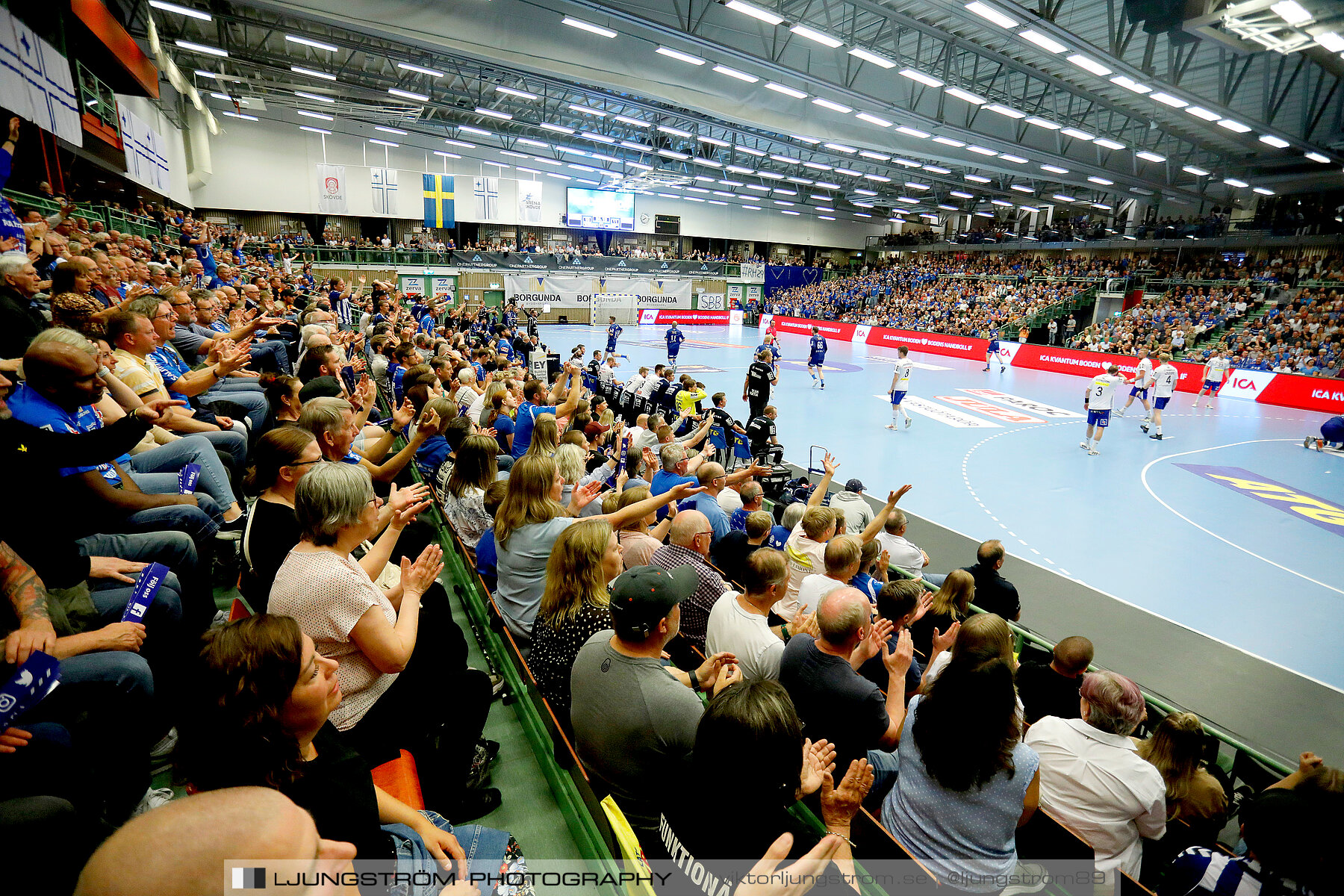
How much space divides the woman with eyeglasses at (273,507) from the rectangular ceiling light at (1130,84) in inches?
604

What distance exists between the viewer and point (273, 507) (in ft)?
7.93

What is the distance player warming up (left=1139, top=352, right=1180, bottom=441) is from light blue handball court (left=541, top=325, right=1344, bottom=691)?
41 cm

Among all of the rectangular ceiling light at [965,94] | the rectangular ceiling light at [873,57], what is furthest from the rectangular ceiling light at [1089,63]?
the rectangular ceiling light at [873,57]

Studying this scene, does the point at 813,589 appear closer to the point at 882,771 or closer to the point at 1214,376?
the point at 882,771

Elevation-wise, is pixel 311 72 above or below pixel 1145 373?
above

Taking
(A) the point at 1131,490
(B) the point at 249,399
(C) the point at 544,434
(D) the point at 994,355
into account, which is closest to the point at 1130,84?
(A) the point at 1131,490

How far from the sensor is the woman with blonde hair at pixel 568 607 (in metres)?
2.40

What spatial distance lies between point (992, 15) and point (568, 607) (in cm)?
1180

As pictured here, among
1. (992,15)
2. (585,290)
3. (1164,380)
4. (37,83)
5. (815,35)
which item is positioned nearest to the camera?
(37,83)

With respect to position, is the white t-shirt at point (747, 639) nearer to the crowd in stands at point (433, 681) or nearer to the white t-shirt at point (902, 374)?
the crowd in stands at point (433, 681)

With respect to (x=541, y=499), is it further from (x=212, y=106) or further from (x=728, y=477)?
(x=212, y=106)

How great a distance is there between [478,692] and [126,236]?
11.2 metres

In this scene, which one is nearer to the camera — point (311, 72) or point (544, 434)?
point (544, 434)

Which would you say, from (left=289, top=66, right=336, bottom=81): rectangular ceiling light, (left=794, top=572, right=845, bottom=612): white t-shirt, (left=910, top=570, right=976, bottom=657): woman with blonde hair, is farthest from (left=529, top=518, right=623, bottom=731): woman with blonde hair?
(left=289, top=66, right=336, bottom=81): rectangular ceiling light
